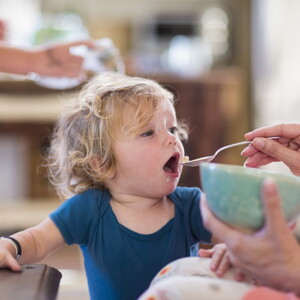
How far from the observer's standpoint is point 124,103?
1.29 meters

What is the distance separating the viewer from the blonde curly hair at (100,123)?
4.18 feet

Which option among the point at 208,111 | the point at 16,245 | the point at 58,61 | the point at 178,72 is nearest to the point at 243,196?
the point at 16,245

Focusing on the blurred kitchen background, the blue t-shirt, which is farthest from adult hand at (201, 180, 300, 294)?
the blurred kitchen background

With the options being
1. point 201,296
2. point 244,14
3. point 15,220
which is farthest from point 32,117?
point 201,296

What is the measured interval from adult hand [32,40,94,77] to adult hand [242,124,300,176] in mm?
740

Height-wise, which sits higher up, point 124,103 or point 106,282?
point 124,103

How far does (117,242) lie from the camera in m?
1.24

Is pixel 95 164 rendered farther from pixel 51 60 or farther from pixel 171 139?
pixel 51 60

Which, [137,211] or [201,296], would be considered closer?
[201,296]

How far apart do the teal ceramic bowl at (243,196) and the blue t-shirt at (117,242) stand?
0.37 m

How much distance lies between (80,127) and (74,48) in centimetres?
76

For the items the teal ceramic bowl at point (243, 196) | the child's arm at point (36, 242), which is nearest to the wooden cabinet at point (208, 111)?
the child's arm at point (36, 242)

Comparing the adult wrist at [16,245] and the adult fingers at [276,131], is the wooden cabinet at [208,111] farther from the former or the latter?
the adult wrist at [16,245]

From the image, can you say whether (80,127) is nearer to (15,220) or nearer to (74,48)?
(74,48)
